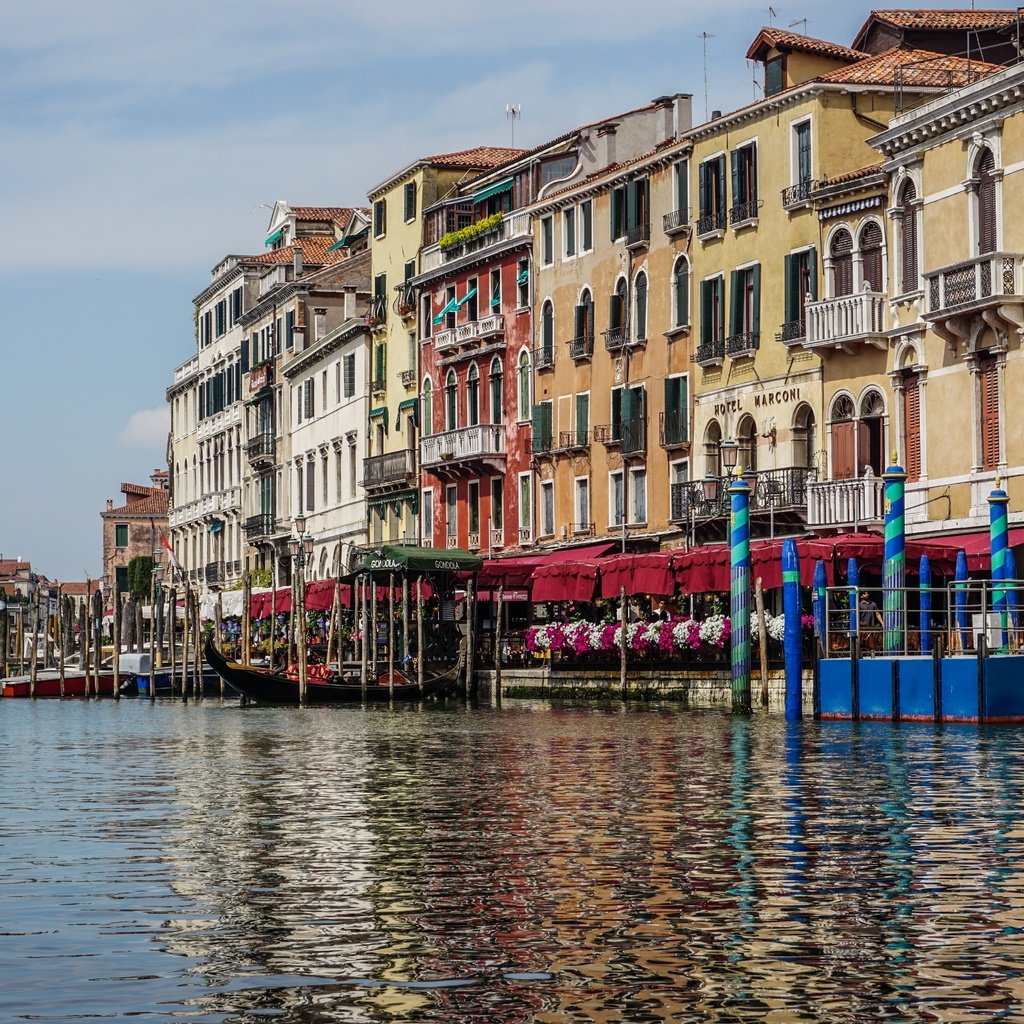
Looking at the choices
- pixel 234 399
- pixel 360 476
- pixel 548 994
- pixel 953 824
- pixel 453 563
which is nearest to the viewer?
pixel 548 994

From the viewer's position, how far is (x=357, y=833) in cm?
1634

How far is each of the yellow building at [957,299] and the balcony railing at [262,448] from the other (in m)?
46.5

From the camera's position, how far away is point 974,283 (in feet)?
124

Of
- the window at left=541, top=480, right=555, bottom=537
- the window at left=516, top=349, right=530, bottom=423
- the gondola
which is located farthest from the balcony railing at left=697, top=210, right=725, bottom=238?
the gondola

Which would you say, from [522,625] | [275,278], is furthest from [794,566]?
[275,278]

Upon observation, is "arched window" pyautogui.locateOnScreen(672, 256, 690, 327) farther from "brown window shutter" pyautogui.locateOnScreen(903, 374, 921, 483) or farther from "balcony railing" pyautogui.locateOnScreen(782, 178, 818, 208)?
"brown window shutter" pyautogui.locateOnScreen(903, 374, 921, 483)

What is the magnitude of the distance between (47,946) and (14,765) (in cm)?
1705

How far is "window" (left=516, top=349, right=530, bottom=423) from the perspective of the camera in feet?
199

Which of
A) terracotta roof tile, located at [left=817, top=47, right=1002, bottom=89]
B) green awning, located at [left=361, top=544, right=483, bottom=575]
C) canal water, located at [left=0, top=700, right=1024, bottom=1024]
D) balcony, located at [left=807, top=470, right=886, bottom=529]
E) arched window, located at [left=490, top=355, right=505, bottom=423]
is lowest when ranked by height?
canal water, located at [left=0, top=700, right=1024, bottom=1024]

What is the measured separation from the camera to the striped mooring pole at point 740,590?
3588 centimetres

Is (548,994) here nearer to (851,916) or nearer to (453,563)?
(851,916)

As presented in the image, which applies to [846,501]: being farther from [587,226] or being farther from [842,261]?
[587,226]

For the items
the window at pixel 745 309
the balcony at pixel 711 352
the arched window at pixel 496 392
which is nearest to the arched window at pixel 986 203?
the window at pixel 745 309

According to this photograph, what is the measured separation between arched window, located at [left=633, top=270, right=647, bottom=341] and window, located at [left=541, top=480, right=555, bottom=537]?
6.41 meters
